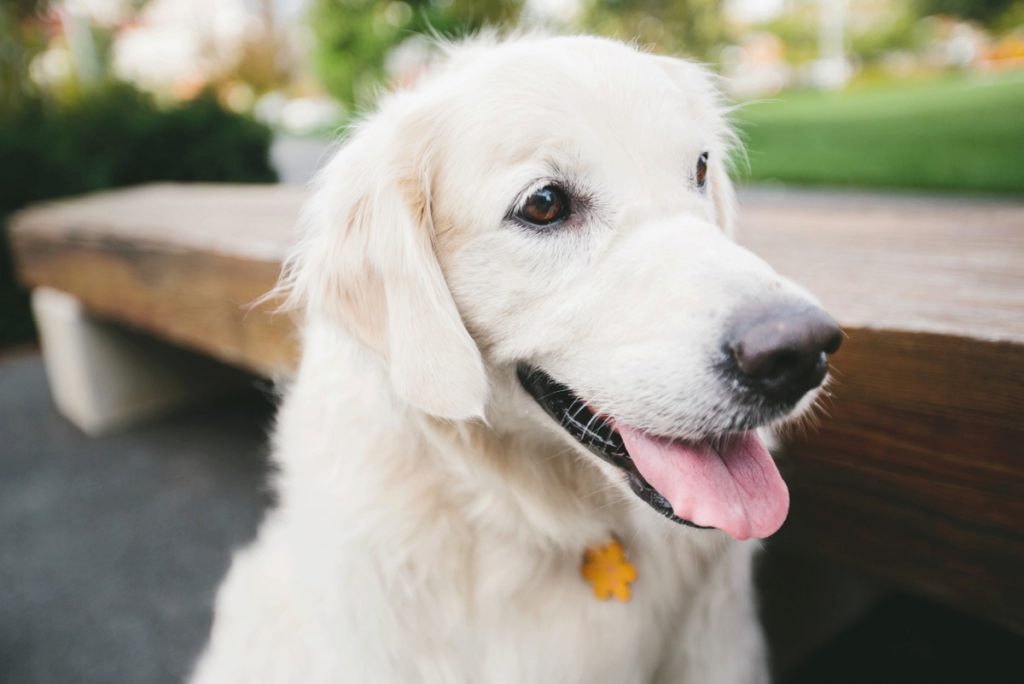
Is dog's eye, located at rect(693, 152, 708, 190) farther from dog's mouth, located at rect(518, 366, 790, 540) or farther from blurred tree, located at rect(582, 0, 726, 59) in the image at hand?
blurred tree, located at rect(582, 0, 726, 59)

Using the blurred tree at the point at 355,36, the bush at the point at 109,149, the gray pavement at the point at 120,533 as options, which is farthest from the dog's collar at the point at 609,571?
the blurred tree at the point at 355,36

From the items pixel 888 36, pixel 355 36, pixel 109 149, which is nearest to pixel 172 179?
pixel 109 149

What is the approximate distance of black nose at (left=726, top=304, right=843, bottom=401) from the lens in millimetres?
1089

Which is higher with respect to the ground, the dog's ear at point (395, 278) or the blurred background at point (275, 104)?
the dog's ear at point (395, 278)

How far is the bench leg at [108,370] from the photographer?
4195mm

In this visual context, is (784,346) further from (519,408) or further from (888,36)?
(888,36)

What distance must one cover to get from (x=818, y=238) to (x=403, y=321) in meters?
1.58

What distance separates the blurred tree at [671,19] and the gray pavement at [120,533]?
78.5ft

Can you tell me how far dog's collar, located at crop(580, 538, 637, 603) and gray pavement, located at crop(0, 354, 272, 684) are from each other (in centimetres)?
167

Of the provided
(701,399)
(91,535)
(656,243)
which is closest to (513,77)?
(656,243)

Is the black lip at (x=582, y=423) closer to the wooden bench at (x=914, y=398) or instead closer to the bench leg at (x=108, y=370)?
the wooden bench at (x=914, y=398)

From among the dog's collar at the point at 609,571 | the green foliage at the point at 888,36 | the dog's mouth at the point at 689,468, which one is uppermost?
the dog's mouth at the point at 689,468

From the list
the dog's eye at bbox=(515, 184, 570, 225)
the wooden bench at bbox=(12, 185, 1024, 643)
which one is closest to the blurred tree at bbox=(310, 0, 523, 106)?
the wooden bench at bbox=(12, 185, 1024, 643)

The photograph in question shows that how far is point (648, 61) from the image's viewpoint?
161 cm
